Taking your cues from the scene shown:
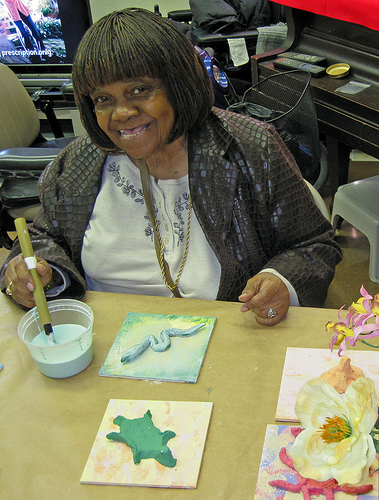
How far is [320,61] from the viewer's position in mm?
2760

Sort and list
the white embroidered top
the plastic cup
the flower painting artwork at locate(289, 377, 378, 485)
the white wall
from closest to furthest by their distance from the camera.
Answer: the flower painting artwork at locate(289, 377, 378, 485)
the plastic cup
the white embroidered top
the white wall

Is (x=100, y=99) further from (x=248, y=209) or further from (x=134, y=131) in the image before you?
(x=248, y=209)

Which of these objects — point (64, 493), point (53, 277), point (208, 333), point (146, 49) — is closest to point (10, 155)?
point (53, 277)

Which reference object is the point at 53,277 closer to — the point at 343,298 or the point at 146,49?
the point at 146,49

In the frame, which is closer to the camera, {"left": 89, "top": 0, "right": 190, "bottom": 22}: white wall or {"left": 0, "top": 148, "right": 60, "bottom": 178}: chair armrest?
{"left": 0, "top": 148, "right": 60, "bottom": 178}: chair armrest

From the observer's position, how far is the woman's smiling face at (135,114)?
118cm

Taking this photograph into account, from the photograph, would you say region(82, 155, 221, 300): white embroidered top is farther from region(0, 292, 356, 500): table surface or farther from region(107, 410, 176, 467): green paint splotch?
region(107, 410, 176, 467): green paint splotch

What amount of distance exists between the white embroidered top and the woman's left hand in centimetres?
21

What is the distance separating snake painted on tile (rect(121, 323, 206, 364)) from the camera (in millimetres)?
1059

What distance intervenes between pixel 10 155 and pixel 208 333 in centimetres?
153

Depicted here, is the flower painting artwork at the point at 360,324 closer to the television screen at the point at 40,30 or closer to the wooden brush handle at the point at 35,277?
the wooden brush handle at the point at 35,277

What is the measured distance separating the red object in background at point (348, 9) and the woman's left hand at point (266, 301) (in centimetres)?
170

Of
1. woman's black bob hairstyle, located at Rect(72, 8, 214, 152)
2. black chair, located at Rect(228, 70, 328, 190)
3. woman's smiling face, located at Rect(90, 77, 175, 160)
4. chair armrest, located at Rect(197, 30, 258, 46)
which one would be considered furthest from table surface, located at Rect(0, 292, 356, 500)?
chair armrest, located at Rect(197, 30, 258, 46)

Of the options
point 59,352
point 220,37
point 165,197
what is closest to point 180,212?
point 165,197
